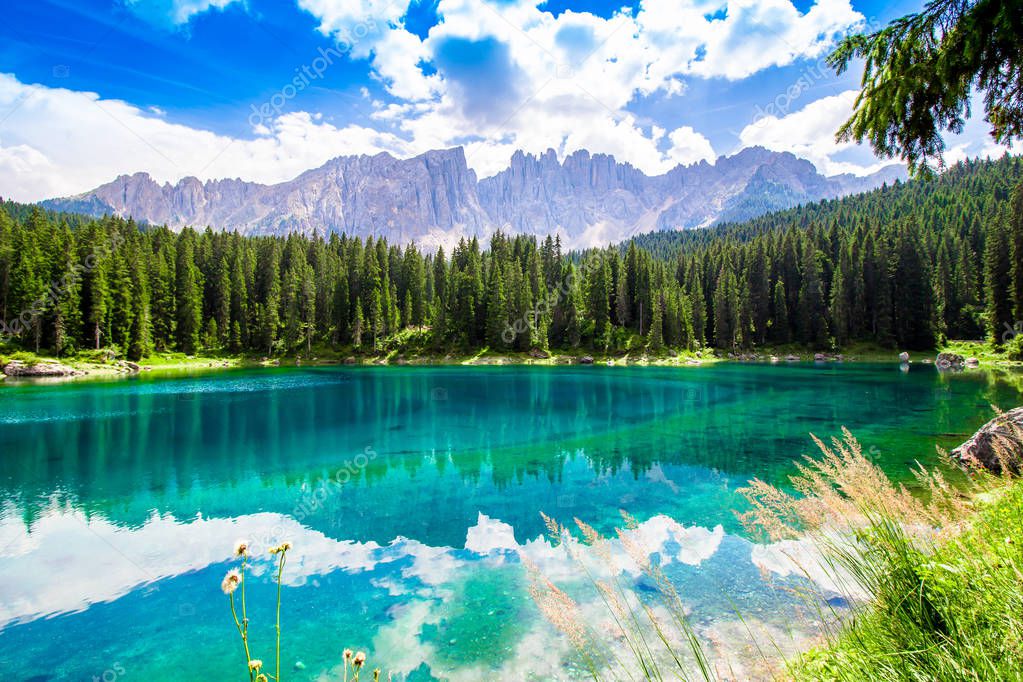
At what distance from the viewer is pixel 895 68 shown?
18.8ft

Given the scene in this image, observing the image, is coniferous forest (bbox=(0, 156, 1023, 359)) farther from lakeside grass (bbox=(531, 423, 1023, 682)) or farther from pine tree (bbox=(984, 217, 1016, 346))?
lakeside grass (bbox=(531, 423, 1023, 682))

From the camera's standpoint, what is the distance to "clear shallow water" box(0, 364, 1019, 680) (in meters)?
8.36

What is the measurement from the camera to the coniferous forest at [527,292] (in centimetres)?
7845

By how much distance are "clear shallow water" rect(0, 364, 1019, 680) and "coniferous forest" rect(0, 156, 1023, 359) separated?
5235 centimetres

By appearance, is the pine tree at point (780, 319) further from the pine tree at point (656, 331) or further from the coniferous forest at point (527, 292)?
the pine tree at point (656, 331)

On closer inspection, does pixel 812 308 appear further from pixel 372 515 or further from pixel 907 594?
pixel 907 594

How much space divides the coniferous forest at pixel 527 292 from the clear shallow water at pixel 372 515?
52.4 metres

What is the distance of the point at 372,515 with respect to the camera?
46.7 feet

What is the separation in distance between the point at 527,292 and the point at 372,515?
76699 millimetres

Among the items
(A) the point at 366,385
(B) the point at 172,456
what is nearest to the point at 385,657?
(B) the point at 172,456

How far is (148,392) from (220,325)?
53.1 m

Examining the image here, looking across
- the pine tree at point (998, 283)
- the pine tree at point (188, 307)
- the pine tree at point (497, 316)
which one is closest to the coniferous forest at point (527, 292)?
the pine tree at point (188, 307)

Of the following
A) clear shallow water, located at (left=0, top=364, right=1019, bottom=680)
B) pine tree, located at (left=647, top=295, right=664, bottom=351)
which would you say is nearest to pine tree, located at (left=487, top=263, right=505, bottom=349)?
pine tree, located at (left=647, top=295, right=664, bottom=351)

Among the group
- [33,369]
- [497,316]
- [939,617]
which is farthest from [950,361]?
[33,369]
